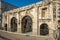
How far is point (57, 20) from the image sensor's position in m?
9.63

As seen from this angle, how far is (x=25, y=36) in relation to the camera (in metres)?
11.1

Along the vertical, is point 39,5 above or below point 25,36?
above

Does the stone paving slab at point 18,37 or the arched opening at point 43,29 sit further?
the arched opening at point 43,29

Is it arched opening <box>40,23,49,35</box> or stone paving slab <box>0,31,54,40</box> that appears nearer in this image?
stone paving slab <box>0,31,54,40</box>

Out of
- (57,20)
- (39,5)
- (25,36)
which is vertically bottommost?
(25,36)

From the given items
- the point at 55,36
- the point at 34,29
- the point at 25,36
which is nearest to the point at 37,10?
the point at 34,29

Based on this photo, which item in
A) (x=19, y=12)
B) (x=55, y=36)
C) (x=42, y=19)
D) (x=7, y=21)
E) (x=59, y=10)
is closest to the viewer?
(x=55, y=36)

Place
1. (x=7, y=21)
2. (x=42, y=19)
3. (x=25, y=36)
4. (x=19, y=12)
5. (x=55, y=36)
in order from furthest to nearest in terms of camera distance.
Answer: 1. (x=7, y=21)
2. (x=19, y=12)
3. (x=42, y=19)
4. (x=25, y=36)
5. (x=55, y=36)

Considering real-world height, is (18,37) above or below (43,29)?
below

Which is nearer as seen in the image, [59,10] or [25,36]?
[59,10]

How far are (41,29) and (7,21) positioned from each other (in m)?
8.68

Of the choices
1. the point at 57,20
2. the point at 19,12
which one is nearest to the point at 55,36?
the point at 57,20

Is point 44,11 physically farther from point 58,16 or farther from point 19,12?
point 58,16

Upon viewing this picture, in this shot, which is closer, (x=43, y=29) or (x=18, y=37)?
(x=18, y=37)
